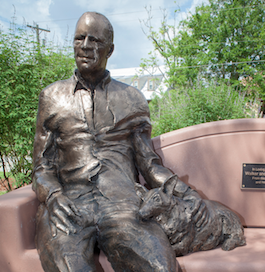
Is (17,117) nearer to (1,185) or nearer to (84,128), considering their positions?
(1,185)

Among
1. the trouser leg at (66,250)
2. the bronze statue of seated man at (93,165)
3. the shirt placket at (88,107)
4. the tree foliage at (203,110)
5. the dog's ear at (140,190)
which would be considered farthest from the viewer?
the tree foliage at (203,110)

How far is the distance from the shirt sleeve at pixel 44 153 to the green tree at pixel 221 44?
1443 cm

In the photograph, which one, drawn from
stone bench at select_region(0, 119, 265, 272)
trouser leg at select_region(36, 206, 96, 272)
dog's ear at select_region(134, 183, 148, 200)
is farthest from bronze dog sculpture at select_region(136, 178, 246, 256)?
stone bench at select_region(0, 119, 265, 272)

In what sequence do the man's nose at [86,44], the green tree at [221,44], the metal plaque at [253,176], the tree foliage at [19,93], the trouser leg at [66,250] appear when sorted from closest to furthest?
the trouser leg at [66,250]
the man's nose at [86,44]
the metal plaque at [253,176]
the tree foliage at [19,93]
the green tree at [221,44]

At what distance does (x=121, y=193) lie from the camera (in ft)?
7.62

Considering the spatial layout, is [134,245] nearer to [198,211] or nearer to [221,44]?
[198,211]

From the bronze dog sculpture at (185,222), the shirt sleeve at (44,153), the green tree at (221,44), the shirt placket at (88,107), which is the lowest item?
the bronze dog sculpture at (185,222)

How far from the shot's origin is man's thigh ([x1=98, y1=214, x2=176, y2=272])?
179cm

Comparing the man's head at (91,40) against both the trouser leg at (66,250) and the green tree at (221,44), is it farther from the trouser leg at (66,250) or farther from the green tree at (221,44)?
the green tree at (221,44)

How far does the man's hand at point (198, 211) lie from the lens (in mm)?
2359

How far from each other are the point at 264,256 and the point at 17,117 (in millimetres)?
4941

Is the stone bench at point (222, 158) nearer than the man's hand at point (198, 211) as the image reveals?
No

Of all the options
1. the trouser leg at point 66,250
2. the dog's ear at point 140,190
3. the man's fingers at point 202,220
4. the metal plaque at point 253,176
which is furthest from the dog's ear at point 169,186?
the metal plaque at point 253,176

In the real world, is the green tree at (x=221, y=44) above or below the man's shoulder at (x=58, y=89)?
above
